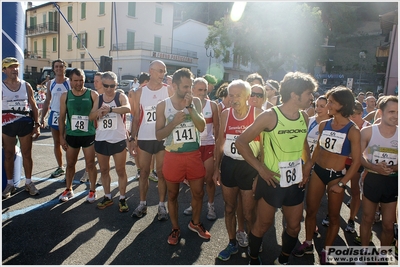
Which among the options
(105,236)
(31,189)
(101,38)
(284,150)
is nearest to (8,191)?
(31,189)

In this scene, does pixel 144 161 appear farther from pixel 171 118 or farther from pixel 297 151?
pixel 297 151

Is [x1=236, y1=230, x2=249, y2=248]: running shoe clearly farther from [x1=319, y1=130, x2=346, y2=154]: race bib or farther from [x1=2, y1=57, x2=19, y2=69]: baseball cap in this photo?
[x1=2, y1=57, x2=19, y2=69]: baseball cap

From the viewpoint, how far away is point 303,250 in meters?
3.48

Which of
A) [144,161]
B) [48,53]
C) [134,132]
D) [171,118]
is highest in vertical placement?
[48,53]

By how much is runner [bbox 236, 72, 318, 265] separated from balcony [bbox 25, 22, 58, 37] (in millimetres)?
41704

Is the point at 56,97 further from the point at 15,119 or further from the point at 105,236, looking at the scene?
the point at 105,236

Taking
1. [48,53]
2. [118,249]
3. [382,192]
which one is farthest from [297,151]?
[48,53]

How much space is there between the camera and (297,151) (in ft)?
9.33

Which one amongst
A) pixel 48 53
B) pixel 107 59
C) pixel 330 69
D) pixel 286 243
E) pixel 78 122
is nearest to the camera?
pixel 286 243

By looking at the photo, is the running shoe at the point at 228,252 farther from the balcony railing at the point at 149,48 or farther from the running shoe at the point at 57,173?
the balcony railing at the point at 149,48

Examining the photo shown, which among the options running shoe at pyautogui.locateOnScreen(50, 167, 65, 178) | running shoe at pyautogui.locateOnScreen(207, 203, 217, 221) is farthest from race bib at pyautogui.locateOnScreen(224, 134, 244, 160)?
running shoe at pyautogui.locateOnScreen(50, 167, 65, 178)

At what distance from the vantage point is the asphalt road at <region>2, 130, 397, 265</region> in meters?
3.25

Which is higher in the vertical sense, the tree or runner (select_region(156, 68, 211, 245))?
the tree

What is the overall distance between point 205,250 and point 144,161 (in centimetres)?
153
